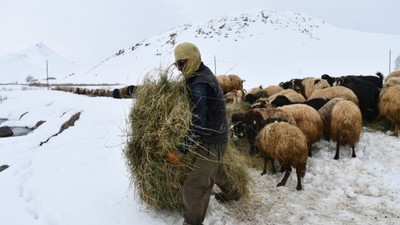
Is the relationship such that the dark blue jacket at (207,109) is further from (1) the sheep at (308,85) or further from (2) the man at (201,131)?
(1) the sheep at (308,85)

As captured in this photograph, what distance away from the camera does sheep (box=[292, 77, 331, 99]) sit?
11.7m

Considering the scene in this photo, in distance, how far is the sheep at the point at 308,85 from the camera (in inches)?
459

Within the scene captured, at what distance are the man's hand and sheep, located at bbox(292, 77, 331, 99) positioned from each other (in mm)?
8419

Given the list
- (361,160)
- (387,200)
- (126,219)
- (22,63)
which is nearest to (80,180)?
(126,219)

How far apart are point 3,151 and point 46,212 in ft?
22.5

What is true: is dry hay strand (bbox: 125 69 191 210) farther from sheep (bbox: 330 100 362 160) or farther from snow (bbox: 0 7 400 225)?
sheep (bbox: 330 100 362 160)

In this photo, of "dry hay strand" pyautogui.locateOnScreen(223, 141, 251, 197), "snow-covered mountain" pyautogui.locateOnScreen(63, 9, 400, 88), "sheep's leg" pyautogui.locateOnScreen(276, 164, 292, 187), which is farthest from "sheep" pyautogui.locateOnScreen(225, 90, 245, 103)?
"snow-covered mountain" pyautogui.locateOnScreen(63, 9, 400, 88)

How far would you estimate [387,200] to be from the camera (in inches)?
224

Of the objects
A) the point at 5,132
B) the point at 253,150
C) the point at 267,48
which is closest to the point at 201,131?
the point at 253,150

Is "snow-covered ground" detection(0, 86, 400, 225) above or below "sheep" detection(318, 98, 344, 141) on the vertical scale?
below

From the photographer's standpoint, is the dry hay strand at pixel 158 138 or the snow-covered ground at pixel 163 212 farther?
the snow-covered ground at pixel 163 212

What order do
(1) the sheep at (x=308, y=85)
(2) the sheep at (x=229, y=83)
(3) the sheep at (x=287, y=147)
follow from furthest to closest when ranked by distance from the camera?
1. (2) the sheep at (x=229, y=83)
2. (1) the sheep at (x=308, y=85)
3. (3) the sheep at (x=287, y=147)

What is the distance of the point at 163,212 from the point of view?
457 centimetres

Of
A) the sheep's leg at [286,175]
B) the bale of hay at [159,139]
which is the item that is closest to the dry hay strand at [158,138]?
the bale of hay at [159,139]
